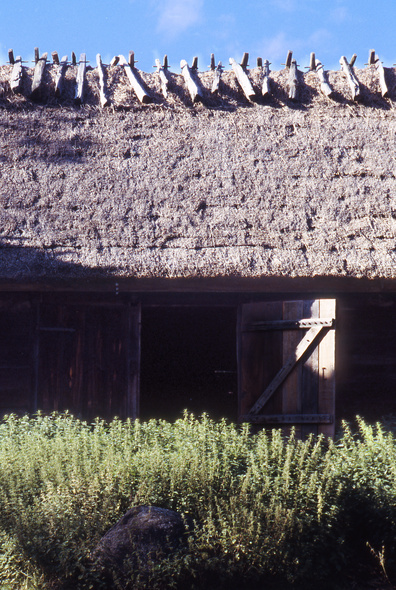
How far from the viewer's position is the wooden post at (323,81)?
341 inches

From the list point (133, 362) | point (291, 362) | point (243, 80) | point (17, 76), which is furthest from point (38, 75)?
point (291, 362)

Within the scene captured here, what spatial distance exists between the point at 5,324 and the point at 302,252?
332 cm

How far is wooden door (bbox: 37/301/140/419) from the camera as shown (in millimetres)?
7199

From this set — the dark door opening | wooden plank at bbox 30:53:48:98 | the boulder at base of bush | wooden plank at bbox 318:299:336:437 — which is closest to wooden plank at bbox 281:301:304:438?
wooden plank at bbox 318:299:336:437

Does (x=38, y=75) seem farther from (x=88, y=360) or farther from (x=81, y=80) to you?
(x=88, y=360)

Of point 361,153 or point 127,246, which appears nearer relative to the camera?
point 127,246

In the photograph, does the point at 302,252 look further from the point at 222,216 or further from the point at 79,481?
the point at 79,481

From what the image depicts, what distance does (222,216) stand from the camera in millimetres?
7035

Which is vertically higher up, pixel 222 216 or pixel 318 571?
pixel 222 216

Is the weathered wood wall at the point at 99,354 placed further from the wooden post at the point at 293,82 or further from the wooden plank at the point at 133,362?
the wooden post at the point at 293,82

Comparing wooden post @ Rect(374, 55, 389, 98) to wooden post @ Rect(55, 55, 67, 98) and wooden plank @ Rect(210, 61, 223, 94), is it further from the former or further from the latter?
wooden post @ Rect(55, 55, 67, 98)

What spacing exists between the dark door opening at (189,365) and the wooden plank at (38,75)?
4.04 meters

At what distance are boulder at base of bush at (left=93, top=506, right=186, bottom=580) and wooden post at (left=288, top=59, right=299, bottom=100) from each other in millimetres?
6167

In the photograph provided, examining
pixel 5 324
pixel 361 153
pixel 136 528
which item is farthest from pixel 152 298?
pixel 136 528
